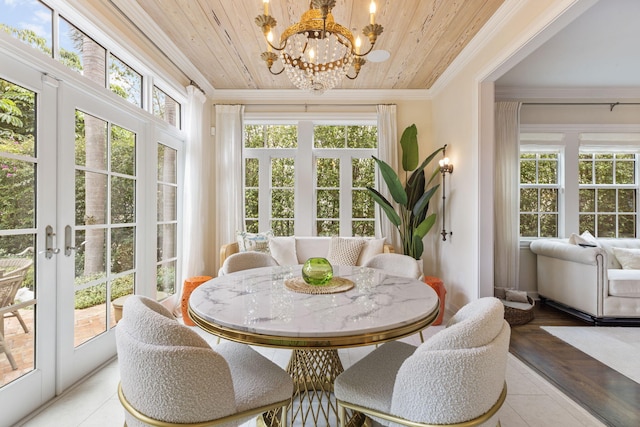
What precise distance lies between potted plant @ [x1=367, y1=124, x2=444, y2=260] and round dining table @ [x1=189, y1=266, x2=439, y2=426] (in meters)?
1.79

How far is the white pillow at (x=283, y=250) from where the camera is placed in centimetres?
358

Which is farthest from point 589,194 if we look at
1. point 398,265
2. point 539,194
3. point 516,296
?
point 398,265

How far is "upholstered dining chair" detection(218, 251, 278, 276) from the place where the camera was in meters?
2.22

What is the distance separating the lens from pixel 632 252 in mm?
3248

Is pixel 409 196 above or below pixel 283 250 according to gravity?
above

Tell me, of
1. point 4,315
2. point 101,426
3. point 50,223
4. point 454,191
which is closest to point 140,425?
point 101,426

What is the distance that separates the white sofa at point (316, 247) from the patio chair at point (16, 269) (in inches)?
74.6

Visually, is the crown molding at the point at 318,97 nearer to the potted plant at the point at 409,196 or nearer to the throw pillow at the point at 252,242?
the potted plant at the point at 409,196

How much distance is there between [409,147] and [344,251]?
1498mm

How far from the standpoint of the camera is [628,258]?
323cm

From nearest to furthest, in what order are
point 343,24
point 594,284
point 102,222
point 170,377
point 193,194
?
point 170,377 < point 102,222 < point 343,24 < point 594,284 < point 193,194

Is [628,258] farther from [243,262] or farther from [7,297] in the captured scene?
[7,297]

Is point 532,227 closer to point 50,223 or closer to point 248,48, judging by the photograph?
point 248,48

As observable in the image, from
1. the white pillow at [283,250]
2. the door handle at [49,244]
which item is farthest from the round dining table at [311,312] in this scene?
the white pillow at [283,250]
